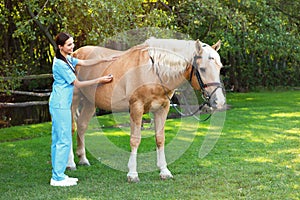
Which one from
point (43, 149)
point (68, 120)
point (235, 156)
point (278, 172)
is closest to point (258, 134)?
point (235, 156)

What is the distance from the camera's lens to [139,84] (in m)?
5.53

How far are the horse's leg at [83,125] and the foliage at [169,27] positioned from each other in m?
0.97

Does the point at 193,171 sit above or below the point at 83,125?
below

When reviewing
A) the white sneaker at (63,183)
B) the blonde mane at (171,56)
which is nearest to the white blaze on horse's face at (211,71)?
the blonde mane at (171,56)

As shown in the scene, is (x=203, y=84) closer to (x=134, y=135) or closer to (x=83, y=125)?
(x=134, y=135)

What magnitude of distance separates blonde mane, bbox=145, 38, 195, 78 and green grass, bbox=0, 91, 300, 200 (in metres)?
1.29

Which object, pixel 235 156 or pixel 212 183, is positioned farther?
pixel 235 156

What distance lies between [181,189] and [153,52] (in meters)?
1.57

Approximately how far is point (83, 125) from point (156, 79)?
5.82ft

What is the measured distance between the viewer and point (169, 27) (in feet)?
31.0

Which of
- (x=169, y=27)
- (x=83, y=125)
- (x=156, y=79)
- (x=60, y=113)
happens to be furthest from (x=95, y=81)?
(x=169, y=27)

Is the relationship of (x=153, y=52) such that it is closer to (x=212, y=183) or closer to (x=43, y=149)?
(x=212, y=183)

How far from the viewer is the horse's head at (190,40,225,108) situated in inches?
201

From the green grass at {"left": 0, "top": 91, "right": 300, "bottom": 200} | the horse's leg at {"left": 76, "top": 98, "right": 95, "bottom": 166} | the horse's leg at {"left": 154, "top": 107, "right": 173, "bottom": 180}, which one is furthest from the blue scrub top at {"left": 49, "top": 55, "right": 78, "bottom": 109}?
the horse's leg at {"left": 76, "top": 98, "right": 95, "bottom": 166}
